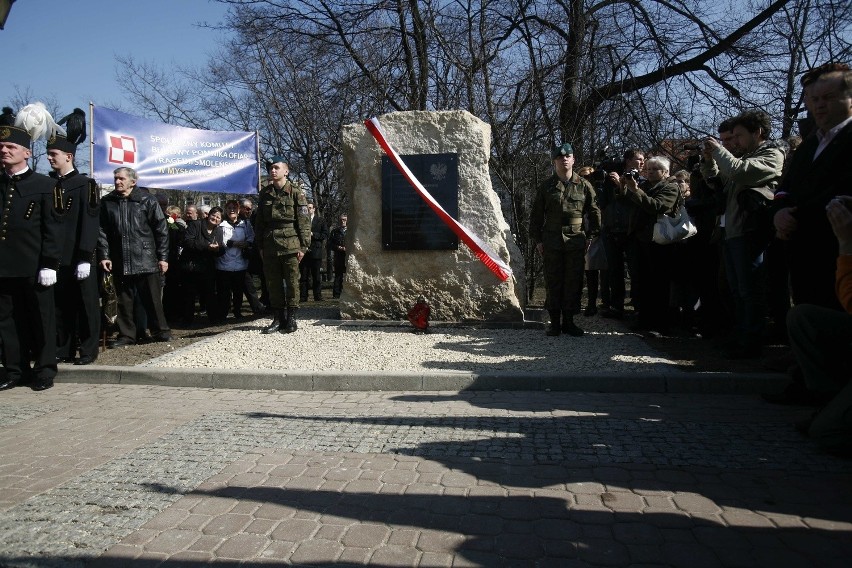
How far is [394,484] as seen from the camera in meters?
3.36

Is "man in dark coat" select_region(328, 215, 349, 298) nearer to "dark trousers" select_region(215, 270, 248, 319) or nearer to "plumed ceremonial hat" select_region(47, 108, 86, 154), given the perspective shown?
"dark trousers" select_region(215, 270, 248, 319)

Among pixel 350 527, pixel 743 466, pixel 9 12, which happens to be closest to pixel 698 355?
pixel 743 466

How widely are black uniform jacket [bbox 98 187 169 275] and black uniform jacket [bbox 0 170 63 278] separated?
1.27 m

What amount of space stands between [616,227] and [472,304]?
2.14 m

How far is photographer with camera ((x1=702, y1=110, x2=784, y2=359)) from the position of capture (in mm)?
5398

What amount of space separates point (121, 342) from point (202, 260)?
6.40 ft

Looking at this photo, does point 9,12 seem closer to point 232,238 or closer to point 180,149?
point 232,238

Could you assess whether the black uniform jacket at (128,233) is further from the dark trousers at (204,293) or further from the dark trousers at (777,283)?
the dark trousers at (777,283)

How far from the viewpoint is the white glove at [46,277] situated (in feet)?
19.2

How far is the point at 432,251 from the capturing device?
8281 millimetres

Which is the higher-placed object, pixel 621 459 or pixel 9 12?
pixel 9 12

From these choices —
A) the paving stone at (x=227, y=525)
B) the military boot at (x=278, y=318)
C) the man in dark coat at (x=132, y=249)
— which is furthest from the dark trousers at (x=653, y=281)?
the man in dark coat at (x=132, y=249)

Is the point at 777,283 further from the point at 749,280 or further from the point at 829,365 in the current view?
the point at 829,365

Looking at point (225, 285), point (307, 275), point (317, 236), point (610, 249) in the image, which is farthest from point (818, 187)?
point (317, 236)
